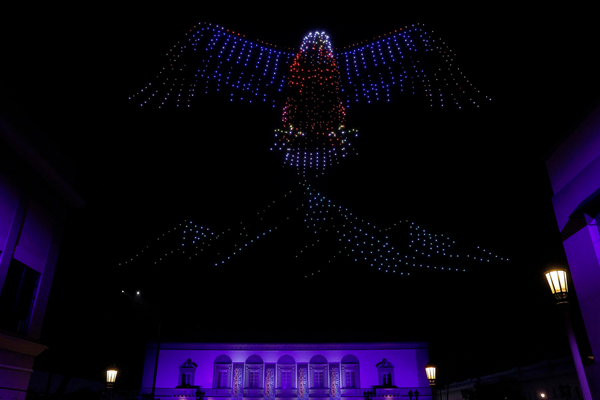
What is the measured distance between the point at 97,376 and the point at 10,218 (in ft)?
65.4

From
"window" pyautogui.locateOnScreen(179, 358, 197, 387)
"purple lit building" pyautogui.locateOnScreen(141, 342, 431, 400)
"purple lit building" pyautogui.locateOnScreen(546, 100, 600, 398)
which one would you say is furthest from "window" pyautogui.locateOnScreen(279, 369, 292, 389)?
"purple lit building" pyautogui.locateOnScreen(546, 100, 600, 398)

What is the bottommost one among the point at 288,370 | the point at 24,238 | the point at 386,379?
the point at 386,379

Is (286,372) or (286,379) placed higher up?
(286,372)

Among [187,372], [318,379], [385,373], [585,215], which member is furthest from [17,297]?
[385,373]

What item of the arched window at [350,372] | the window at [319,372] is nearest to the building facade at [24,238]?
the window at [319,372]

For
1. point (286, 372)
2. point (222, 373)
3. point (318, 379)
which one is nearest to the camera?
point (222, 373)

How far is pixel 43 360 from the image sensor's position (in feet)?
57.9

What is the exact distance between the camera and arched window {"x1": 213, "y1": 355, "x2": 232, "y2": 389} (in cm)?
3014

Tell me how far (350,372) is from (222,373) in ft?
29.0

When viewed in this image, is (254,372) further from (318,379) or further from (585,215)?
(585,215)

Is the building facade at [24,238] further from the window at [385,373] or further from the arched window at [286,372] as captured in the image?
the window at [385,373]

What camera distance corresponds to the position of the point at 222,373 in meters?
30.5

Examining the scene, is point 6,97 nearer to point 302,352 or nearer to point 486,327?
point 486,327

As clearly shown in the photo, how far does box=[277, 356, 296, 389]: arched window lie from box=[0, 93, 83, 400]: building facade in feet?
82.0
